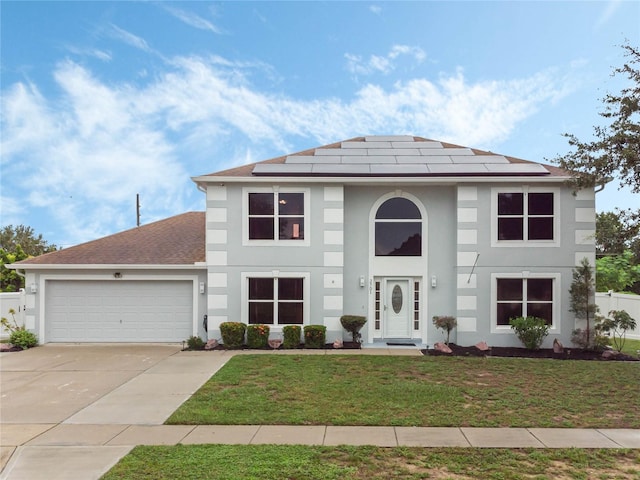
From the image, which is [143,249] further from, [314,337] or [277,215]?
[314,337]

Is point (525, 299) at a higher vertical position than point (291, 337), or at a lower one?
higher

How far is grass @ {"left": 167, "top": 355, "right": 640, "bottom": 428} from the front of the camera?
7.06m

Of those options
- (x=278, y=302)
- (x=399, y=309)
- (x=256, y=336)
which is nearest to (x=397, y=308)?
(x=399, y=309)

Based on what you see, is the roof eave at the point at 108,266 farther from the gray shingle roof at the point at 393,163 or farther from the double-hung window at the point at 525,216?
the double-hung window at the point at 525,216

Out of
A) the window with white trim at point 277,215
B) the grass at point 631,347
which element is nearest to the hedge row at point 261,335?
the window with white trim at point 277,215

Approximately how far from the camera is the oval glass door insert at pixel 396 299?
14.3 metres

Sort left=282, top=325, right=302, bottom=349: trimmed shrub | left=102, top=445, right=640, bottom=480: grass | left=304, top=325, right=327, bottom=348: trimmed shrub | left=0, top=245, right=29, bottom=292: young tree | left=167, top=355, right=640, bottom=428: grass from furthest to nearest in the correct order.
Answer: left=0, top=245, right=29, bottom=292: young tree, left=282, top=325, right=302, bottom=349: trimmed shrub, left=304, top=325, right=327, bottom=348: trimmed shrub, left=167, top=355, right=640, bottom=428: grass, left=102, top=445, right=640, bottom=480: grass

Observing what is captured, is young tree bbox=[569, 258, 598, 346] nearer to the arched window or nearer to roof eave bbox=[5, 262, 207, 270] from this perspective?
the arched window

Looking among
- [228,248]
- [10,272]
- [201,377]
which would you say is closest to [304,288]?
[228,248]

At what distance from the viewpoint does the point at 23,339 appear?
13797 mm

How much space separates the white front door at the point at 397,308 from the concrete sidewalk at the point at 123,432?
6.59 m

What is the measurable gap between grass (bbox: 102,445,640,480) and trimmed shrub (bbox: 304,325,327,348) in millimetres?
7476

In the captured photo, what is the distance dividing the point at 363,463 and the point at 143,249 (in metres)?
12.4

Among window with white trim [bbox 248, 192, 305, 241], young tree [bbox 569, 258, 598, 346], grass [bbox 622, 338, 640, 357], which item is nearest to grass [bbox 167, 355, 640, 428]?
young tree [bbox 569, 258, 598, 346]
